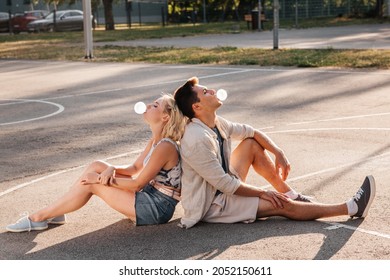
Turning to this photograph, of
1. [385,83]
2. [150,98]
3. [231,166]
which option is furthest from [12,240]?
[385,83]

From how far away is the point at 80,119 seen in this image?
1395 centimetres

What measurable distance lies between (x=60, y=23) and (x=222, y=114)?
39.3m

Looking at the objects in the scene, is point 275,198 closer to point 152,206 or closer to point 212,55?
point 152,206

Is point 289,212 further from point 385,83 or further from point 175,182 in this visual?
point 385,83

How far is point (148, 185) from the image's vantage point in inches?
276

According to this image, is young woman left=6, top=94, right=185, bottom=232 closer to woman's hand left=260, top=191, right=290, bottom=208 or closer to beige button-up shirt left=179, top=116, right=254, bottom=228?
beige button-up shirt left=179, top=116, right=254, bottom=228

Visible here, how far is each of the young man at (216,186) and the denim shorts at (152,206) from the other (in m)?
0.15

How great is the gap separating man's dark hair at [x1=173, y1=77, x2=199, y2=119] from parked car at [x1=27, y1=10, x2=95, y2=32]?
45.4 meters

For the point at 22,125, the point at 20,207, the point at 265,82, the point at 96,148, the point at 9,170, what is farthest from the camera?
the point at 265,82

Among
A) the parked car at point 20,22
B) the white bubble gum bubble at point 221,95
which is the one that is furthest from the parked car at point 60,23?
the white bubble gum bubble at point 221,95

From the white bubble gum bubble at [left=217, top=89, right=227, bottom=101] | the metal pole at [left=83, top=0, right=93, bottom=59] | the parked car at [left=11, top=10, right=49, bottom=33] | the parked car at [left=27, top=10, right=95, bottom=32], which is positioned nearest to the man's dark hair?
the white bubble gum bubble at [left=217, top=89, right=227, bottom=101]

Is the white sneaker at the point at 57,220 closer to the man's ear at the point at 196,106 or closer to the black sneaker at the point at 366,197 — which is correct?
the man's ear at the point at 196,106

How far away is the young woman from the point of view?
22.4 ft

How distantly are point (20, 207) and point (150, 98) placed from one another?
8.63 m
